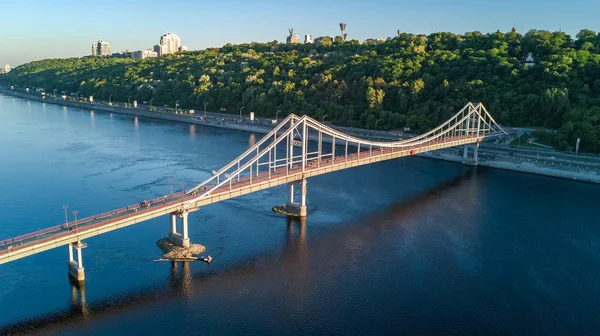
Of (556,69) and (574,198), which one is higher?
(556,69)

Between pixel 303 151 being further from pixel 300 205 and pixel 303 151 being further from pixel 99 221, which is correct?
pixel 99 221

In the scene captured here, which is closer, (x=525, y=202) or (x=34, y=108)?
(x=525, y=202)

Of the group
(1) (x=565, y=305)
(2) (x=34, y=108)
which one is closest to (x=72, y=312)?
(1) (x=565, y=305)

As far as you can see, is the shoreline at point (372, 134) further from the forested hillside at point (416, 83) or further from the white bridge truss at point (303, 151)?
the forested hillside at point (416, 83)

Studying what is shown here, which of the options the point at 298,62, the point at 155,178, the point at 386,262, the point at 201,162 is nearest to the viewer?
the point at 386,262

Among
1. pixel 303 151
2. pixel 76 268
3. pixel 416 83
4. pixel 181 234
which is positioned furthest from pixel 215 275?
pixel 416 83

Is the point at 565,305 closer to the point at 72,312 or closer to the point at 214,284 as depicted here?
the point at 214,284

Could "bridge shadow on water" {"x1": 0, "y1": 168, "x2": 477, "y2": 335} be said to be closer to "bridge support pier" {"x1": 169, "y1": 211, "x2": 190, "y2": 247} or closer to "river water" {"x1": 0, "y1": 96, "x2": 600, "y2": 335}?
"river water" {"x1": 0, "y1": 96, "x2": 600, "y2": 335}

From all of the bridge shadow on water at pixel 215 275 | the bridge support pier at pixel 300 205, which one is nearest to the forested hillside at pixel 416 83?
the bridge shadow on water at pixel 215 275

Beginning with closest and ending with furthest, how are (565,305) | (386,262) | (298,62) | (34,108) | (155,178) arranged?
(565,305), (386,262), (155,178), (298,62), (34,108)
